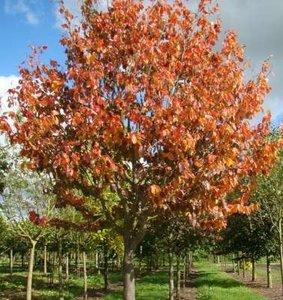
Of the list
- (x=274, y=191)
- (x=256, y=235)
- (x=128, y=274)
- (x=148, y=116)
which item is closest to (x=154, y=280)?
(x=256, y=235)

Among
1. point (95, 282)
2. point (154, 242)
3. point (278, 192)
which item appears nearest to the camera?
point (278, 192)

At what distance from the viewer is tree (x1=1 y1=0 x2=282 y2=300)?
10.4 m

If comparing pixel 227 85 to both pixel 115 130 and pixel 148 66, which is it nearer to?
pixel 148 66

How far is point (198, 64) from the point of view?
11656 mm

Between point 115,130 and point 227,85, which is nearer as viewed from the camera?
point 115,130

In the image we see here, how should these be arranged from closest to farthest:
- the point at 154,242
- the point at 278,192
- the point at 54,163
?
the point at 54,163 < the point at 278,192 < the point at 154,242

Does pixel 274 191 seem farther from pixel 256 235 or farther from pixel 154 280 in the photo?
pixel 154 280

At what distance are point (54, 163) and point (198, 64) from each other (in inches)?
161

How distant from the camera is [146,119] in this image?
10406mm

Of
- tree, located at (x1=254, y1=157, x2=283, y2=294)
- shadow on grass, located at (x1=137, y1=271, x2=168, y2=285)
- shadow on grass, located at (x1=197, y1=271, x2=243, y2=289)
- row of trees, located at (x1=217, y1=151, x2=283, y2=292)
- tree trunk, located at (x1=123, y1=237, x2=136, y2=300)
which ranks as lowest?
shadow on grass, located at (x1=137, y1=271, x2=168, y2=285)

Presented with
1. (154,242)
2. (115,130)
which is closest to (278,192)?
(154,242)

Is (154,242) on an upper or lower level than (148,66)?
lower

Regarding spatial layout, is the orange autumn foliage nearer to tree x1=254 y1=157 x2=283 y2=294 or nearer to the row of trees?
tree x1=254 y1=157 x2=283 y2=294

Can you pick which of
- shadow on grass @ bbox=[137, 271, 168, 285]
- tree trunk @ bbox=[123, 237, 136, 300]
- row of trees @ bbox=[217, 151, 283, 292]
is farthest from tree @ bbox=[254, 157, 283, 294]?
tree trunk @ bbox=[123, 237, 136, 300]
